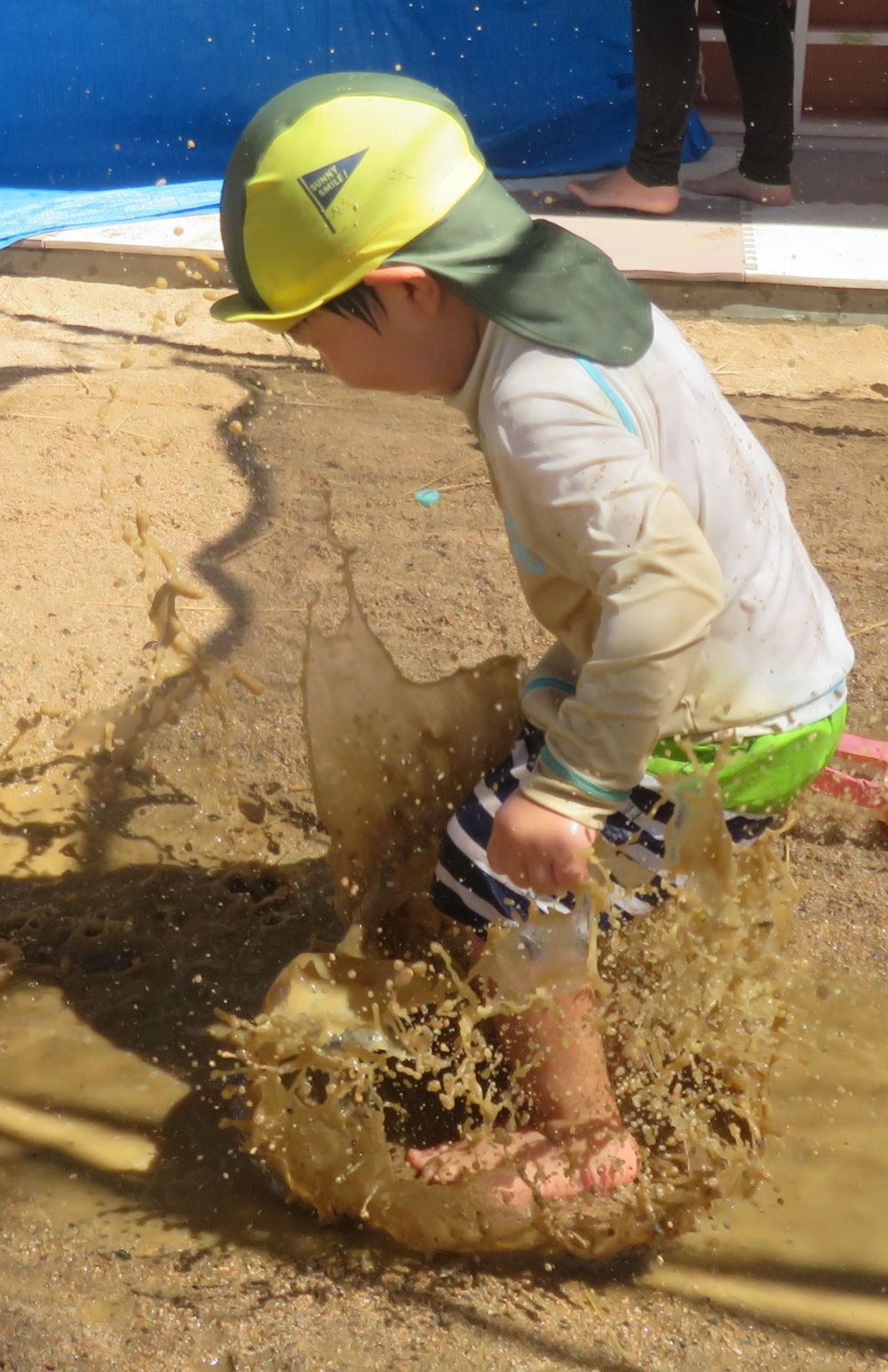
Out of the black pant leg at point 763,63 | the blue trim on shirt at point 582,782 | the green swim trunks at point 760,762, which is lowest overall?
the black pant leg at point 763,63

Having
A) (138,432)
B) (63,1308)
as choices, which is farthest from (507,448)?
(138,432)

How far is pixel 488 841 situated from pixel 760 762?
34 centimetres

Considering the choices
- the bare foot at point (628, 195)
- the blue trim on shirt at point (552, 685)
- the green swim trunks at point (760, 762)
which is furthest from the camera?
the bare foot at point (628, 195)

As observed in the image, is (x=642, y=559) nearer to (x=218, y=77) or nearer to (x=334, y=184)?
(x=334, y=184)

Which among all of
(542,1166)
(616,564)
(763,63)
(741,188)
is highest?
(616,564)

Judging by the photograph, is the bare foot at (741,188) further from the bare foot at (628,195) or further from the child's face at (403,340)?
the child's face at (403,340)

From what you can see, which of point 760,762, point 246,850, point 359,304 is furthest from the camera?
point 246,850

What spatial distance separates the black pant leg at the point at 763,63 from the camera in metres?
4.63

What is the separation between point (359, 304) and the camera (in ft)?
4.99

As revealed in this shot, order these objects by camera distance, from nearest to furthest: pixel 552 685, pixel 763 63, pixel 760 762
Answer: pixel 760 762 → pixel 552 685 → pixel 763 63

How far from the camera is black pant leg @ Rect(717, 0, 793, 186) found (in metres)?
4.63

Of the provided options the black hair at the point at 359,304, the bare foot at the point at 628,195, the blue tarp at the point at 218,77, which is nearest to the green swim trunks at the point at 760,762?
the black hair at the point at 359,304

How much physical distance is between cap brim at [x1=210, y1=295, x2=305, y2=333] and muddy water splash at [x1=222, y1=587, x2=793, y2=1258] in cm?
70

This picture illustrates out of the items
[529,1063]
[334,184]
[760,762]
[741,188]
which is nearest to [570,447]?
[334,184]
